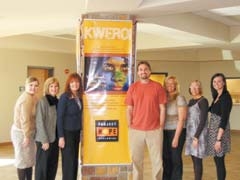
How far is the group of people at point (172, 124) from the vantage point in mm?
4629

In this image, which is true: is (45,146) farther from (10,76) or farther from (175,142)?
(10,76)

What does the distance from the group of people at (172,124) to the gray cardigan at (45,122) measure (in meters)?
0.91

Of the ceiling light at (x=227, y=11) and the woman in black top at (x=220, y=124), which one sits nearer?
the woman in black top at (x=220, y=124)

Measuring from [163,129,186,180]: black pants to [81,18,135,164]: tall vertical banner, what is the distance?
1.66 feet

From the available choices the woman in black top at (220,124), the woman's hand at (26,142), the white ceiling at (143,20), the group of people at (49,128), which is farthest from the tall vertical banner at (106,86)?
the woman in black top at (220,124)

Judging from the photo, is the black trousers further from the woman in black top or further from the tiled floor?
the woman in black top

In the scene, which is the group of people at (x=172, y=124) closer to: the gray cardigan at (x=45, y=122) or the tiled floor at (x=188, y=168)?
the gray cardigan at (x=45, y=122)

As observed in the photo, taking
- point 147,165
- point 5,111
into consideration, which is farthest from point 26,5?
point 5,111

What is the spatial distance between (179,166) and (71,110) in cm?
153

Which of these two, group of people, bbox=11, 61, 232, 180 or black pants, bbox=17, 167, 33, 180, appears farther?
black pants, bbox=17, 167, 33, 180

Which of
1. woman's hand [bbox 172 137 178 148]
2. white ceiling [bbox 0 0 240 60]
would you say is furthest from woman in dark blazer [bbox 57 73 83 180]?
woman's hand [bbox 172 137 178 148]

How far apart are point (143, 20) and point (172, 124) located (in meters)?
1.80

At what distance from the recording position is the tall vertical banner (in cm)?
504

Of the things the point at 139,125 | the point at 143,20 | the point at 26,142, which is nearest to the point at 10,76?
the point at 143,20
